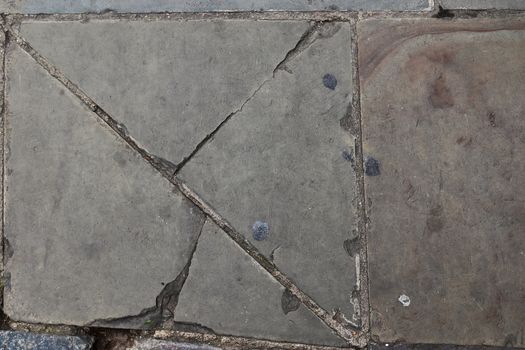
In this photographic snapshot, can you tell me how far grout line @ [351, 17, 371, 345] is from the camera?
181cm

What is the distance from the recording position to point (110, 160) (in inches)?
74.6

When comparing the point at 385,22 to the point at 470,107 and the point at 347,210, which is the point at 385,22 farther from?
the point at 347,210

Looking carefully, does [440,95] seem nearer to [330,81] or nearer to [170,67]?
[330,81]

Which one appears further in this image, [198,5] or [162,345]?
[198,5]

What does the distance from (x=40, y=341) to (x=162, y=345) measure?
0.44 m

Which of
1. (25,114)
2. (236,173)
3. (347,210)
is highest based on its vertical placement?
(25,114)

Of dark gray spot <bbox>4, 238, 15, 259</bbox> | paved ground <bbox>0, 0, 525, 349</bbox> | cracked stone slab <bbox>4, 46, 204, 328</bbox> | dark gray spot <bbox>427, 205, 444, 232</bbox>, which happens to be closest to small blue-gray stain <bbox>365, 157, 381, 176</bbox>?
paved ground <bbox>0, 0, 525, 349</bbox>

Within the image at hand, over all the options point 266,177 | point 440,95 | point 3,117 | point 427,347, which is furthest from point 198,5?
point 427,347

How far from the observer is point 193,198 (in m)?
1.87

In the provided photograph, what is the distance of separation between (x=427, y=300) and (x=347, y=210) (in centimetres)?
42

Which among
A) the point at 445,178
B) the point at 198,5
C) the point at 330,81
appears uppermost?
the point at 198,5

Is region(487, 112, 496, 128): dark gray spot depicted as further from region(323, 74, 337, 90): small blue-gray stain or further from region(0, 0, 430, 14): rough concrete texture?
region(323, 74, 337, 90): small blue-gray stain

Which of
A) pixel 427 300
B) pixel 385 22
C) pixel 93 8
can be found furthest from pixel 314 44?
pixel 427 300

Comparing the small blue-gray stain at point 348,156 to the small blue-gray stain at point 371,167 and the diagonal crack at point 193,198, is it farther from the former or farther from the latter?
the diagonal crack at point 193,198
